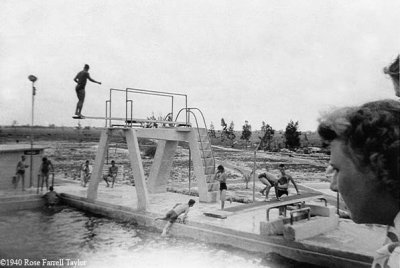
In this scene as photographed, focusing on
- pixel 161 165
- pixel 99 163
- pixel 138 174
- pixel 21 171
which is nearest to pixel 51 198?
pixel 21 171

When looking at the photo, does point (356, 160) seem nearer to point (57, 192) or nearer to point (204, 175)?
point (204, 175)

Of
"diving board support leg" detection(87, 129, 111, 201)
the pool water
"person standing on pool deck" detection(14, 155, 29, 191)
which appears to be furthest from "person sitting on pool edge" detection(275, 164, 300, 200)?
"person standing on pool deck" detection(14, 155, 29, 191)

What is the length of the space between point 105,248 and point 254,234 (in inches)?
153

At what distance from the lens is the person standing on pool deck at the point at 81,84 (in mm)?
12648

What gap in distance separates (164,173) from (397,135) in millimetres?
14882

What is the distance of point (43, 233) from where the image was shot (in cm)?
1115

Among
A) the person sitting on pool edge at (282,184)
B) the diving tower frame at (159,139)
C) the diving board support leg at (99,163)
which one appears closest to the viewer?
the person sitting on pool edge at (282,184)

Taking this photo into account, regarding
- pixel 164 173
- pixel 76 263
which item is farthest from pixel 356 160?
pixel 164 173

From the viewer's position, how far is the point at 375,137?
1060 mm

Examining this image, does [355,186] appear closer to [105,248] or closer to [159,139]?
[105,248]

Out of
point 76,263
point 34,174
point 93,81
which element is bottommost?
point 76,263

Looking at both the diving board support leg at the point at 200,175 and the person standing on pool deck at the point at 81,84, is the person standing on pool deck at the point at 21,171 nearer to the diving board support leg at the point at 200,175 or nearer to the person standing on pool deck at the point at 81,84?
the person standing on pool deck at the point at 81,84

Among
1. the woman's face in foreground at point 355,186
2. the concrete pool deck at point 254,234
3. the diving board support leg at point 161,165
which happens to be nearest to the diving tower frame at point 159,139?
the concrete pool deck at point 254,234

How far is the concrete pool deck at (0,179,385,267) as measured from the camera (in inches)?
306
